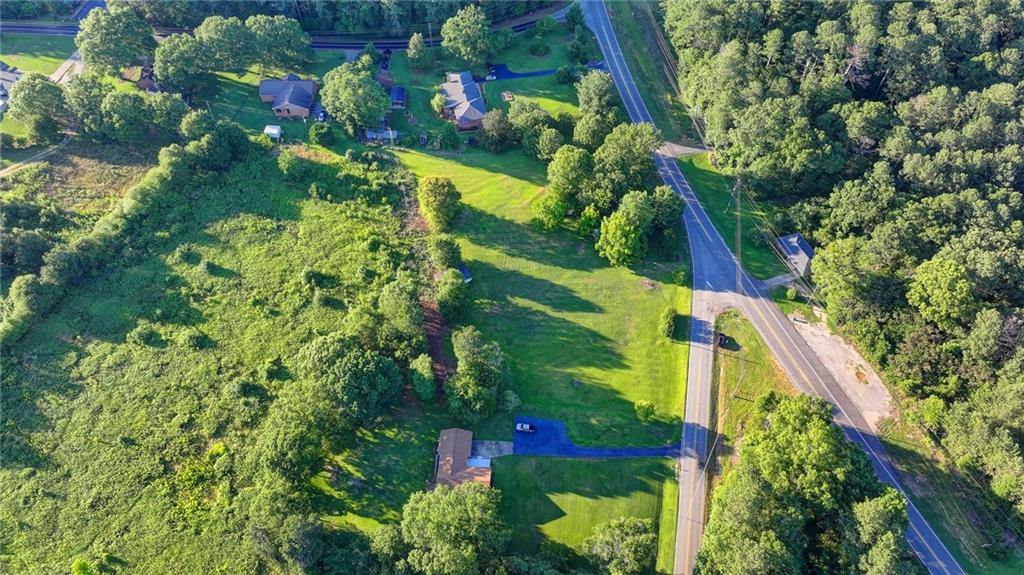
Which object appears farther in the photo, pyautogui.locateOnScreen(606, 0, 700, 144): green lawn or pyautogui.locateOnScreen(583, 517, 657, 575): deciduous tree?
pyautogui.locateOnScreen(606, 0, 700, 144): green lawn

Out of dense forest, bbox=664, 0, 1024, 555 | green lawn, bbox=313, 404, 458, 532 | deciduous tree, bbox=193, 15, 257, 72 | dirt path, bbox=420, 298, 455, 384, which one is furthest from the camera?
deciduous tree, bbox=193, 15, 257, 72

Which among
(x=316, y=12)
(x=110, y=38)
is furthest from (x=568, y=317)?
(x=110, y=38)

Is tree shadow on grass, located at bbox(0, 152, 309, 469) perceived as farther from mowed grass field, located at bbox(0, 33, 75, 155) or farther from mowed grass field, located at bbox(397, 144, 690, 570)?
mowed grass field, located at bbox(0, 33, 75, 155)

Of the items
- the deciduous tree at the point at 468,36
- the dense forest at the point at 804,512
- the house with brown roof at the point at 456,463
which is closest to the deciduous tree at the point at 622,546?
the dense forest at the point at 804,512

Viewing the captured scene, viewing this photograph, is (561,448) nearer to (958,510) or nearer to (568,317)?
(568,317)

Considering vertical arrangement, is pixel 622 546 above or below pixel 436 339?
below

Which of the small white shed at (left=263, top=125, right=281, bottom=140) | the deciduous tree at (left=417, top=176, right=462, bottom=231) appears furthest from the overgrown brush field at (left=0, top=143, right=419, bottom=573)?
the small white shed at (left=263, top=125, right=281, bottom=140)
